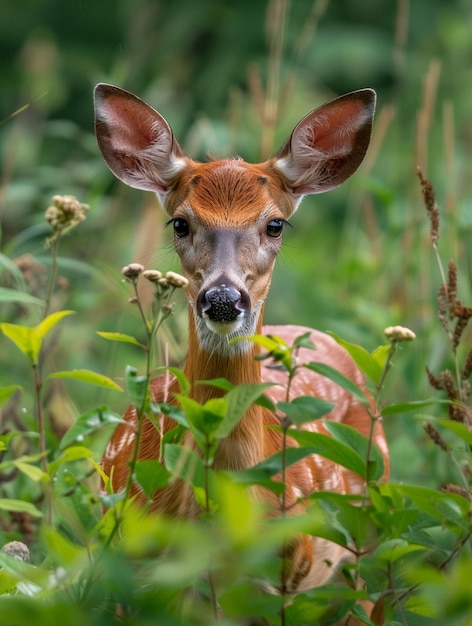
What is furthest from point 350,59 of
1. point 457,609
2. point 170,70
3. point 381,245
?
point 457,609

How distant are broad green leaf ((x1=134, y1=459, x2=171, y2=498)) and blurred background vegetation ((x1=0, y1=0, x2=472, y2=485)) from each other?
1.18 meters

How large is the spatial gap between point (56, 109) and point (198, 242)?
283 inches

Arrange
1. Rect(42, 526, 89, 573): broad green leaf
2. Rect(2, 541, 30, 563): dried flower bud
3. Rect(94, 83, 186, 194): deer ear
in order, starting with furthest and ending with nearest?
1. Rect(94, 83, 186, 194): deer ear
2. Rect(2, 541, 30, 563): dried flower bud
3. Rect(42, 526, 89, 573): broad green leaf

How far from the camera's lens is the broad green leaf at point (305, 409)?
2529mm

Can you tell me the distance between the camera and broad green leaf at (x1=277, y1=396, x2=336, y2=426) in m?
2.53

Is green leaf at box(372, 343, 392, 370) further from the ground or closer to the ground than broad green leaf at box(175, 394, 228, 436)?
further from the ground

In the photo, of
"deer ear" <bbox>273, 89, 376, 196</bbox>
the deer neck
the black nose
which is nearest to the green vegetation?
the deer neck

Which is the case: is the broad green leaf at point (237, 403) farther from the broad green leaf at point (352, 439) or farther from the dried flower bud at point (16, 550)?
the dried flower bud at point (16, 550)

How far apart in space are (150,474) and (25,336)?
369 millimetres

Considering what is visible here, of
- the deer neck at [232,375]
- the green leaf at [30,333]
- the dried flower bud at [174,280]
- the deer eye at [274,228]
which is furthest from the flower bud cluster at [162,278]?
the deer eye at [274,228]

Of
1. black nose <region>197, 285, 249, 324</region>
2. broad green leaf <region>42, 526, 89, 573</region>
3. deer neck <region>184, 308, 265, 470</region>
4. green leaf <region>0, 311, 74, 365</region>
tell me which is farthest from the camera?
deer neck <region>184, 308, 265, 470</region>

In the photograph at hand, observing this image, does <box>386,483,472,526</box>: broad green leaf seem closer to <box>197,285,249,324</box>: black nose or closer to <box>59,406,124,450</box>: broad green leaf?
<box>59,406,124,450</box>: broad green leaf

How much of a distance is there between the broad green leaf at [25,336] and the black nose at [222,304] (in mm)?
647

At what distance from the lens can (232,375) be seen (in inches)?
140
